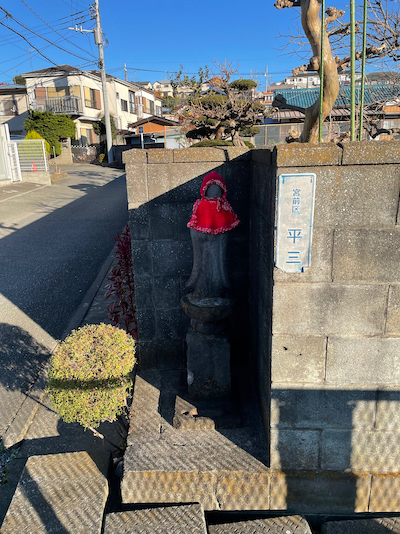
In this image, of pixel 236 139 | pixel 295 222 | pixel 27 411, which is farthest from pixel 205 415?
pixel 236 139

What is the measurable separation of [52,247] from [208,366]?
7.90m

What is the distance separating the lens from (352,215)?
2426 mm

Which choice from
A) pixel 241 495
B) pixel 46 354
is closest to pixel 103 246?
pixel 46 354

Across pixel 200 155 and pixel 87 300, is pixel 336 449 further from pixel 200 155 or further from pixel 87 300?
pixel 87 300

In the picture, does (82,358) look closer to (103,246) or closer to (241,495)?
(241,495)

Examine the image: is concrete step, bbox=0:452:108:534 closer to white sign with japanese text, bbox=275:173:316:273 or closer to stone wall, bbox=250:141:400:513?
stone wall, bbox=250:141:400:513

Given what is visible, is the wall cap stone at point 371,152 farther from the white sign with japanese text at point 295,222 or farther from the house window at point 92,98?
the house window at point 92,98

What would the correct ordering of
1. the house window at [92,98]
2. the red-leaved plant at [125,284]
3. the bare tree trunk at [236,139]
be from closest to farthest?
the red-leaved plant at [125,284], the bare tree trunk at [236,139], the house window at [92,98]

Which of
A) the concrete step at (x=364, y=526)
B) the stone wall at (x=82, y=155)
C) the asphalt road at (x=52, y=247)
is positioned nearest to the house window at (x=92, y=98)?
the stone wall at (x=82, y=155)

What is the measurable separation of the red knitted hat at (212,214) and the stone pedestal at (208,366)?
A: 90 cm

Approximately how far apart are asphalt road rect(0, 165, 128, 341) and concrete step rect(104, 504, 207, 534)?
136 inches

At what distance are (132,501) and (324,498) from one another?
1356mm

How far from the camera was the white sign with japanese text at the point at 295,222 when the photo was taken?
7.85 feet

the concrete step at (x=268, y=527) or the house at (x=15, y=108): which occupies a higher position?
the house at (x=15, y=108)
